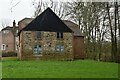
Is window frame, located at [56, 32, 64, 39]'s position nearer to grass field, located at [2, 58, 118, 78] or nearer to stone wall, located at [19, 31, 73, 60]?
stone wall, located at [19, 31, 73, 60]

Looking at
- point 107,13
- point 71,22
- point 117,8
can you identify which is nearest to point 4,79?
point 117,8

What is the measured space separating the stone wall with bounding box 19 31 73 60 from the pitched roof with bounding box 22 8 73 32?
651 millimetres

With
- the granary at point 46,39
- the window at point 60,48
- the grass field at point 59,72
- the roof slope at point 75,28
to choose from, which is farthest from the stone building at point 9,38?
the grass field at point 59,72

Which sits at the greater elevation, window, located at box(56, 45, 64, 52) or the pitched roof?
the pitched roof

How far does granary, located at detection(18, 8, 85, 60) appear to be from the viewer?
133ft

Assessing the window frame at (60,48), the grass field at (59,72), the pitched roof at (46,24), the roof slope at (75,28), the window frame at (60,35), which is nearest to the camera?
the grass field at (59,72)

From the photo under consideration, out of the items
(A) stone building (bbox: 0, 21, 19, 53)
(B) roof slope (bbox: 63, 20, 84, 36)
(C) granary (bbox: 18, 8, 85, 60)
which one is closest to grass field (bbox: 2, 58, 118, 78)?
(C) granary (bbox: 18, 8, 85, 60)

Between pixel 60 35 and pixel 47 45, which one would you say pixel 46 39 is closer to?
pixel 47 45

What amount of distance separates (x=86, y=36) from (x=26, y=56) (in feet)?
43.0

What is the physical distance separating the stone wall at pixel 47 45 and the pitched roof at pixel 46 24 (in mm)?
651

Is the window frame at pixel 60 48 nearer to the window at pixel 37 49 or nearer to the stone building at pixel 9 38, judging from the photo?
the window at pixel 37 49

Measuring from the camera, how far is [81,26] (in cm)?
4978

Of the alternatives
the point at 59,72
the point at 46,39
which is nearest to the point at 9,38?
the point at 46,39

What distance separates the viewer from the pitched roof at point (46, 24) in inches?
1624
